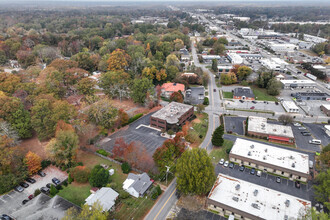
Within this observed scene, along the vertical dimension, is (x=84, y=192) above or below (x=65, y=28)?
below

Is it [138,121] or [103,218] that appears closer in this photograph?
[103,218]

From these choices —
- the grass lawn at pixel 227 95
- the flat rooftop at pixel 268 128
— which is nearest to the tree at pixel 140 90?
the grass lawn at pixel 227 95

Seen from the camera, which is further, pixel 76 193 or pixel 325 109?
pixel 325 109

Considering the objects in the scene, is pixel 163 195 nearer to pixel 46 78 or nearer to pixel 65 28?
pixel 46 78

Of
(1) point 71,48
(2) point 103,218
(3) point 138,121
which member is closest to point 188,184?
(2) point 103,218

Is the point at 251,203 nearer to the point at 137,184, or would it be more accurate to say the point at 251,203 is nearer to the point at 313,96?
the point at 137,184

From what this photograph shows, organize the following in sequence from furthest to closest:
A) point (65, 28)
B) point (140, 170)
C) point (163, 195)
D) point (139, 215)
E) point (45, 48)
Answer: point (65, 28)
point (45, 48)
point (140, 170)
point (163, 195)
point (139, 215)

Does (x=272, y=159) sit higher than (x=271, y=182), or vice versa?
(x=272, y=159)

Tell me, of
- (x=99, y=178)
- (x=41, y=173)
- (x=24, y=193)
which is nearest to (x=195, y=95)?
(x=99, y=178)
